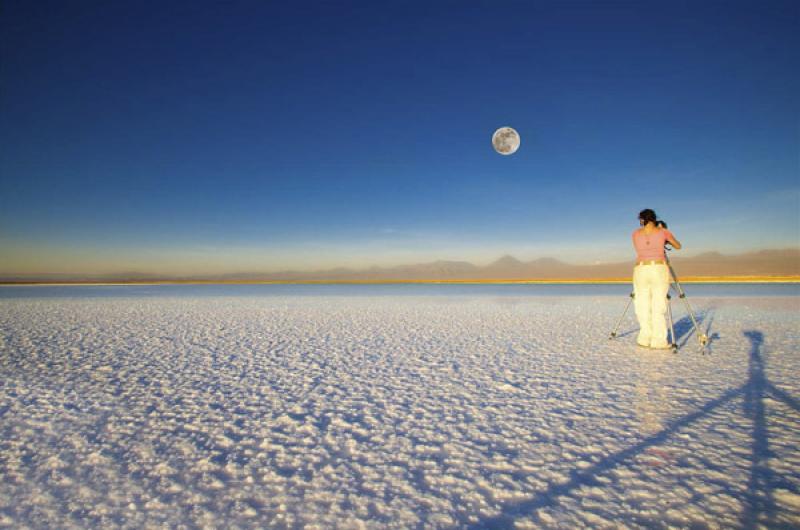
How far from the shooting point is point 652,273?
599 centimetres

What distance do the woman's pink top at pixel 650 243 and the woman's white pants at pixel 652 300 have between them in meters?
0.14

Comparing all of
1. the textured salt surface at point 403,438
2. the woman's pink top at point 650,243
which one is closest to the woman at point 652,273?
the woman's pink top at point 650,243


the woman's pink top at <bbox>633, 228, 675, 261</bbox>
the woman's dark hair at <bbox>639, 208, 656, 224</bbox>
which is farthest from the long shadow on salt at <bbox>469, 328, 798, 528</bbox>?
the woman's dark hair at <bbox>639, 208, 656, 224</bbox>

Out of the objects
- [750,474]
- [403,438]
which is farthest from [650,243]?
[403,438]

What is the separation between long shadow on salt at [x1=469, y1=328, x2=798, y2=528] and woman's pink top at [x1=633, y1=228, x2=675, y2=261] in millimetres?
2375

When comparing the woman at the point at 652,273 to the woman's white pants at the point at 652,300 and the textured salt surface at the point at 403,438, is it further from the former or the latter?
the textured salt surface at the point at 403,438

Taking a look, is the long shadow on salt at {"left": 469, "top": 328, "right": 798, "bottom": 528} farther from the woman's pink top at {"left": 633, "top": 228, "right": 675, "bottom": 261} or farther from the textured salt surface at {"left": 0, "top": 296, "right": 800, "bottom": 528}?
the woman's pink top at {"left": 633, "top": 228, "right": 675, "bottom": 261}

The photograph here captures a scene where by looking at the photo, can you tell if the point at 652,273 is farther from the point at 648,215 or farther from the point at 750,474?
the point at 750,474

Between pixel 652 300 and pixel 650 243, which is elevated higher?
pixel 650 243

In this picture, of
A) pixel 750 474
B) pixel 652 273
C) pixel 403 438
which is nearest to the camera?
pixel 750 474

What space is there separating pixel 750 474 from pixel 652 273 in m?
3.99

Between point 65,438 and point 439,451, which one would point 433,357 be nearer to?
point 439,451

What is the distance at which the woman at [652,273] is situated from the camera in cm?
589

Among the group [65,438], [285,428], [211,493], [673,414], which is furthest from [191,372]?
[673,414]
